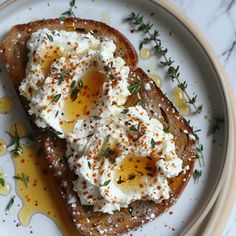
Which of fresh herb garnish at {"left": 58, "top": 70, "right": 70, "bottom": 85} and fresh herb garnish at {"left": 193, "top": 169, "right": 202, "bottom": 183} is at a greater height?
fresh herb garnish at {"left": 58, "top": 70, "right": 70, "bottom": 85}

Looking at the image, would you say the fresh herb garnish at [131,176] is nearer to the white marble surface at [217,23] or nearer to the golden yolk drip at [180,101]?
the golden yolk drip at [180,101]

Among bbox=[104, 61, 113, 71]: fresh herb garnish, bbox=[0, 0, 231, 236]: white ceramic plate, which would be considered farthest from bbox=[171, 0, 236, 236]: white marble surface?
bbox=[104, 61, 113, 71]: fresh herb garnish

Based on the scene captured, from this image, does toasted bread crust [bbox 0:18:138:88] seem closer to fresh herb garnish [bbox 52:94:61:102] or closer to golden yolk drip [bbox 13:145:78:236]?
fresh herb garnish [bbox 52:94:61:102]

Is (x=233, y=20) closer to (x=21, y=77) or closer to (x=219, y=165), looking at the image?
(x=219, y=165)

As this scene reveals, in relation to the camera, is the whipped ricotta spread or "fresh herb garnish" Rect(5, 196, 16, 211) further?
"fresh herb garnish" Rect(5, 196, 16, 211)

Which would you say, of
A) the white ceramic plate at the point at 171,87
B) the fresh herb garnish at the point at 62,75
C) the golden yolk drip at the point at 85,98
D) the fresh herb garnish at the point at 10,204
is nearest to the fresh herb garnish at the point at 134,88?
the golden yolk drip at the point at 85,98

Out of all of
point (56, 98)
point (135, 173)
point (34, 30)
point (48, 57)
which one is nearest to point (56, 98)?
point (56, 98)

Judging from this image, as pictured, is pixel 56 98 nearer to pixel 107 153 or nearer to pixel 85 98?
pixel 85 98
